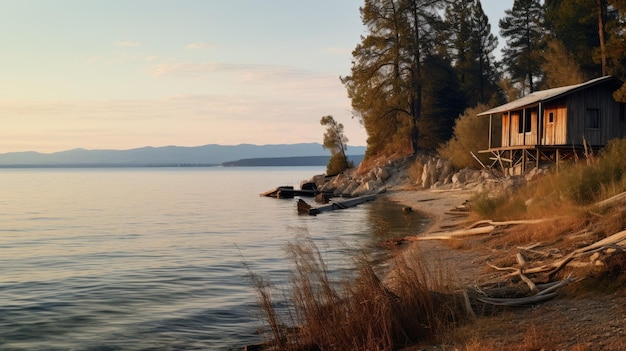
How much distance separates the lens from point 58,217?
139 feet

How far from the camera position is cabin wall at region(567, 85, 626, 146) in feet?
108

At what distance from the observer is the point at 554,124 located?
3384 centimetres

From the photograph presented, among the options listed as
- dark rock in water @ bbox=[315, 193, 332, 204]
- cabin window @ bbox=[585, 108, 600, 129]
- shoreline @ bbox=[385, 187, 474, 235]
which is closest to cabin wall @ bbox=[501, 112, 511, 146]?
shoreline @ bbox=[385, 187, 474, 235]

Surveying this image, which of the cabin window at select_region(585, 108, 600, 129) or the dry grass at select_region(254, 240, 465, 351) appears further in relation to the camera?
the cabin window at select_region(585, 108, 600, 129)

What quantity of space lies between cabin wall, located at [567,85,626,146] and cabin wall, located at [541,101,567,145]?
30cm

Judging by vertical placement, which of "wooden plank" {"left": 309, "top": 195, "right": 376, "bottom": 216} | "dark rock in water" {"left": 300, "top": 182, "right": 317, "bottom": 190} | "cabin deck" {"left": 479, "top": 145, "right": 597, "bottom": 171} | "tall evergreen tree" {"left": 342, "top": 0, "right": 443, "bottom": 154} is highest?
"tall evergreen tree" {"left": 342, "top": 0, "right": 443, "bottom": 154}

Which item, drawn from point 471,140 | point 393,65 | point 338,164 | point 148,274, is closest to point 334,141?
point 338,164

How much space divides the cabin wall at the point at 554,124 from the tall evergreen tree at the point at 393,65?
72.6ft

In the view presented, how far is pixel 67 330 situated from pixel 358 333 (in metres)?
7.06

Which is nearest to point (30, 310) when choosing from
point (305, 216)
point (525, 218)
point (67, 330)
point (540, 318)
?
point (67, 330)

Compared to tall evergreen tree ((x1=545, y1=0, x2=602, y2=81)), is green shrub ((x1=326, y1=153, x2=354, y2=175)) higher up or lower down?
lower down

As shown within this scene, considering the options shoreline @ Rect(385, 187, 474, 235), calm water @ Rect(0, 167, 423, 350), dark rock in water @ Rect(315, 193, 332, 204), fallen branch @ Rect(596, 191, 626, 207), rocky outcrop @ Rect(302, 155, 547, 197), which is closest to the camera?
calm water @ Rect(0, 167, 423, 350)

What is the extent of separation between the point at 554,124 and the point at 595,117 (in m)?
2.11

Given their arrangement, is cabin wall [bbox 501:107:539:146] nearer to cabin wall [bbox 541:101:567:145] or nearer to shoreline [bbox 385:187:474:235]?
cabin wall [bbox 541:101:567:145]
